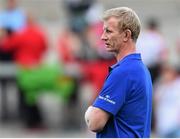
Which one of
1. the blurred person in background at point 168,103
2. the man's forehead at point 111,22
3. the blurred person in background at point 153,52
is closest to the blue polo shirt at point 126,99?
the man's forehead at point 111,22

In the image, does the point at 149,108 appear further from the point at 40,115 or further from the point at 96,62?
the point at 40,115

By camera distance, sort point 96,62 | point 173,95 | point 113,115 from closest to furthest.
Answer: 1. point 113,115
2. point 173,95
3. point 96,62

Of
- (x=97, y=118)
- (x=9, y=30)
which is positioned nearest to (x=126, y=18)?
(x=97, y=118)

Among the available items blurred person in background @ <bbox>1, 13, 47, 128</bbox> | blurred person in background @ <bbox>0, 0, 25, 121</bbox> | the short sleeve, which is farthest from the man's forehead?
blurred person in background @ <bbox>0, 0, 25, 121</bbox>

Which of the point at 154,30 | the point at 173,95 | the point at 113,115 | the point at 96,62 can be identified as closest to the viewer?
the point at 113,115

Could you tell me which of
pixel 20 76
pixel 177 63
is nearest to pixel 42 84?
pixel 20 76

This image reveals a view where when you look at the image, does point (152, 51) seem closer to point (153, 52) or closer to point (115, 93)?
point (153, 52)

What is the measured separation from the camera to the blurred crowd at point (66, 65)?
1199cm

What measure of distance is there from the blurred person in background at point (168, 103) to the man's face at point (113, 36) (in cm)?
545

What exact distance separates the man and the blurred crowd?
5.91 m

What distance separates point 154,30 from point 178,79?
1921 millimetres

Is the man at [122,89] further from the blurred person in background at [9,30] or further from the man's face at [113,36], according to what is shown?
the blurred person in background at [9,30]

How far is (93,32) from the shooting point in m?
12.4

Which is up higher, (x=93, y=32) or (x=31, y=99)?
(x=93, y=32)
